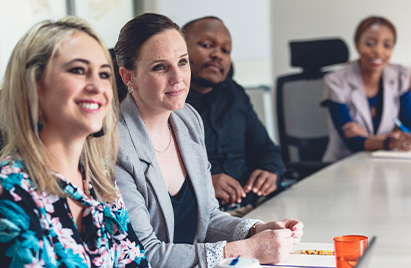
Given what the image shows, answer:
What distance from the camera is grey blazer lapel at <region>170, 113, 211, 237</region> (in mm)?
1580

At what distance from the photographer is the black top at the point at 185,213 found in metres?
1.55

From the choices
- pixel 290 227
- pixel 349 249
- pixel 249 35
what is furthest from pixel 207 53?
pixel 249 35

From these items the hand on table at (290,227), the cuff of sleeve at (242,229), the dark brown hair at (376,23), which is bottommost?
the cuff of sleeve at (242,229)

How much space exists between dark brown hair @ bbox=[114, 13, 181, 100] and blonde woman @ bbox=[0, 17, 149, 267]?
14.9 inches

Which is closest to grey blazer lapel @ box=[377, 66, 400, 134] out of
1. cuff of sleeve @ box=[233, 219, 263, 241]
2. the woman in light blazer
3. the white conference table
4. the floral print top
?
the woman in light blazer

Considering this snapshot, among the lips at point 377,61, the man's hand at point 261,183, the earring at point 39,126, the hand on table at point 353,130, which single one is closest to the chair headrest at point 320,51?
the lips at point 377,61

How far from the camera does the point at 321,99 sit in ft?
12.5

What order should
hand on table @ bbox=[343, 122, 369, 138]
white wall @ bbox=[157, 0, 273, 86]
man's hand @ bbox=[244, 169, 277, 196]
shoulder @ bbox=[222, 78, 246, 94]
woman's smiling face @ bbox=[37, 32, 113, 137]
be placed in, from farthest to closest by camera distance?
white wall @ bbox=[157, 0, 273, 86], hand on table @ bbox=[343, 122, 369, 138], shoulder @ bbox=[222, 78, 246, 94], man's hand @ bbox=[244, 169, 277, 196], woman's smiling face @ bbox=[37, 32, 113, 137]

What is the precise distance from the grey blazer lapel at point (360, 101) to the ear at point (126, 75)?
2.17 m

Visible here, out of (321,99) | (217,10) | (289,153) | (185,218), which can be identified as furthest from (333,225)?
(217,10)

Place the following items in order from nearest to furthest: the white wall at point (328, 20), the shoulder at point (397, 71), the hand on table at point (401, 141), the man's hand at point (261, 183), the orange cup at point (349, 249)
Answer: the orange cup at point (349, 249) → the man's hand at point (261, 183) → the hand on table at point (401, 141) → the shoulder at point (397, 71) → the white wall at point (328, 20)

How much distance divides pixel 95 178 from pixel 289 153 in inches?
104

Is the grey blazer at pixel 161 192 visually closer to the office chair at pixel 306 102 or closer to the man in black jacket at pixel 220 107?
the man in black jacket at pixel 220 107

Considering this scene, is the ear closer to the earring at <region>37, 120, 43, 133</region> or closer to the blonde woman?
the blonde woman
